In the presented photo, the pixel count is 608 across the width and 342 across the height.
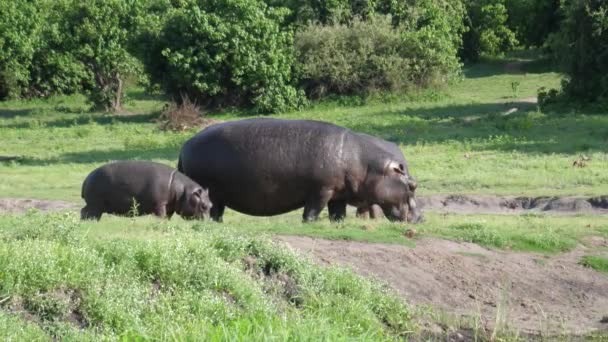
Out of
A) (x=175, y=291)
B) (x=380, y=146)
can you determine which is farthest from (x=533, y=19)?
(x=175, y=291)

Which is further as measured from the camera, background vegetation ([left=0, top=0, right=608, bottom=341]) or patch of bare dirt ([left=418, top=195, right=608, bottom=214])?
patch of bare dirt ([left=418, top=195, right=608, bottom=214])

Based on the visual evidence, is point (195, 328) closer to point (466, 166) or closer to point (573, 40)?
point (466, 166)

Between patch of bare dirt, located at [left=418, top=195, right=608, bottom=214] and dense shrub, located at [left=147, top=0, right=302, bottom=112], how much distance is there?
47.7 ft

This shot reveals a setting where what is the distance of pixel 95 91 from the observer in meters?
36.6

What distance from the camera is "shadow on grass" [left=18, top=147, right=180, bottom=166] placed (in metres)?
25.4

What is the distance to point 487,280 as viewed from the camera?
13.2 meters

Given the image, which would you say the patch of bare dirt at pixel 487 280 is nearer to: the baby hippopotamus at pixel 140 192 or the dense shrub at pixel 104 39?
the baby hippopotamus at pixel 140 192

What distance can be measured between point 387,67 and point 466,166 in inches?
516

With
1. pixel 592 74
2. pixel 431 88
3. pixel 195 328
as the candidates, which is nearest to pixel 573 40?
pixel 592 74

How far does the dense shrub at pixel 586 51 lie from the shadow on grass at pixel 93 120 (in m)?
11.8

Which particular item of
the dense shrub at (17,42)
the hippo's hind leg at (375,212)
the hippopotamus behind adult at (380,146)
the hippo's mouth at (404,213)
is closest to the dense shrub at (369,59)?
the dense shrub at (17,42)

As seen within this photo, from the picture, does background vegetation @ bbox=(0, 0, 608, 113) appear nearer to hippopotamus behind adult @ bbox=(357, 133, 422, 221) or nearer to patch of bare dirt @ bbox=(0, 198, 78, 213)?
patch of bare dirt @ bbox=(0, 198, 78, 213)

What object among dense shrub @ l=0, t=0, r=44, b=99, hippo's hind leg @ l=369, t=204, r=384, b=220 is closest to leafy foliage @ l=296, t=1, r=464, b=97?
dense shrub @ l=0, t=0, r=44, b=99

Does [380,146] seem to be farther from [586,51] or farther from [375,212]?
[586,51]
